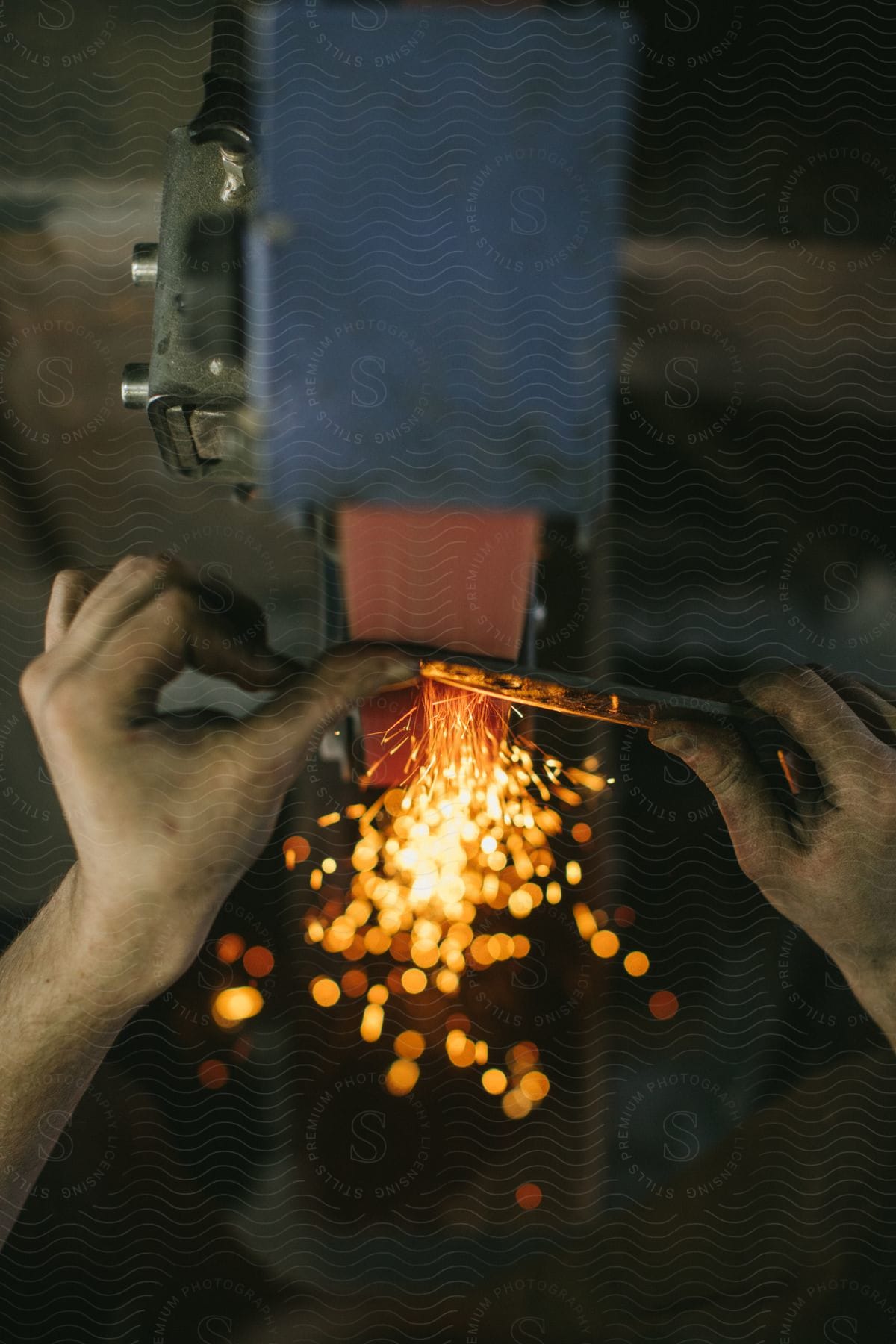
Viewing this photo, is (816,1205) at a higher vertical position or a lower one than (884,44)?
lower

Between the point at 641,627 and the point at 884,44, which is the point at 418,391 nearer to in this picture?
the point at 641,627

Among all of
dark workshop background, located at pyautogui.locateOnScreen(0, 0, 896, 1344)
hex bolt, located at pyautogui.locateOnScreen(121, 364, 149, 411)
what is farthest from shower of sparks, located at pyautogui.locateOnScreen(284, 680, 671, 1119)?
hex bolt, located at pyautogui.locateOnScreen(121, 364, 149, 411)

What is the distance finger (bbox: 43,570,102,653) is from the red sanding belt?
6.1 inches

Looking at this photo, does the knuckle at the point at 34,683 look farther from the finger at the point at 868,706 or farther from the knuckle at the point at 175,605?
the finger at the point at 868,706

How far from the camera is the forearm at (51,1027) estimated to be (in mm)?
465

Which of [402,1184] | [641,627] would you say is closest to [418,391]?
[641,627]

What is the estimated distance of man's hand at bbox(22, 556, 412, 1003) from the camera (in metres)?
0.46

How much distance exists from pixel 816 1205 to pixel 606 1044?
16cm

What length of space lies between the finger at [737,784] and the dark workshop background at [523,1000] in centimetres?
2

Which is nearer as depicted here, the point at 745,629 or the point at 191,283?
the point at 191,283

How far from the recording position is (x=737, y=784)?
0.46 metres

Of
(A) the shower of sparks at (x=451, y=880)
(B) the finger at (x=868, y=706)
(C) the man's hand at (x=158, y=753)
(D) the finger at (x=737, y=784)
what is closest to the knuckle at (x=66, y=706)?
(C) the man's hand at (x=158, y=753)

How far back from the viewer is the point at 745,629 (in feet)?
1.67

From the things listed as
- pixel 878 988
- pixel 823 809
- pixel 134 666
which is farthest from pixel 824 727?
pixel 134 666
